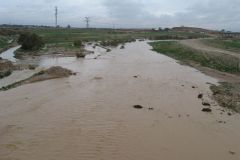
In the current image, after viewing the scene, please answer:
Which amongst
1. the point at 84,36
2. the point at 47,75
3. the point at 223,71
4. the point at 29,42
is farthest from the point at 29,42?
the point at 84,36

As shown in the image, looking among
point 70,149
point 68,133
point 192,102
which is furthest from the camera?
point 192,102

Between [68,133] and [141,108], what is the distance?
5401mm

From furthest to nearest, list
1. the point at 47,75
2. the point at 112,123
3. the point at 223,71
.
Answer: the point at 223,71, the point at 47,75, the point at 112,123

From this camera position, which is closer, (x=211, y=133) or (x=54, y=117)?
(x=211, y=133)

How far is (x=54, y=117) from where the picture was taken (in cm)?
1642

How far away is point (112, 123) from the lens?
15.6m

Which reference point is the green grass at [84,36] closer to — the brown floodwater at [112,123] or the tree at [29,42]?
the tree at [29,42]

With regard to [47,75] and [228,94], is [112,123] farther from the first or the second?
[47,75]

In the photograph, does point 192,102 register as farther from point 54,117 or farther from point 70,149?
point 70,149

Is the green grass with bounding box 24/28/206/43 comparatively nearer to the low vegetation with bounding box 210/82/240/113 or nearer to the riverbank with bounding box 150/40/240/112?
the riverbank with bounding box 150/40/240/112

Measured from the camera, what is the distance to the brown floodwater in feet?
40.3

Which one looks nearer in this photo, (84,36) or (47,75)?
(47,75)

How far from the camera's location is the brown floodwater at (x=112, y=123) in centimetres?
1230

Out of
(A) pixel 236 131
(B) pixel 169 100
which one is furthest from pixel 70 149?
(B) pixel 169 100
